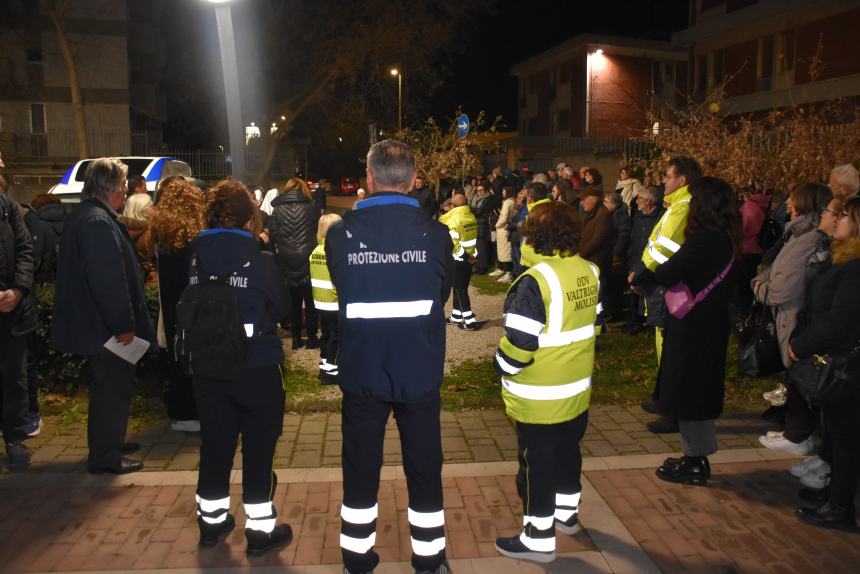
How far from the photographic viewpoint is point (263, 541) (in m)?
4.12

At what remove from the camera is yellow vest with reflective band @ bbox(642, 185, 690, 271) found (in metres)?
5.53

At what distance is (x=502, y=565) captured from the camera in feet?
13.1

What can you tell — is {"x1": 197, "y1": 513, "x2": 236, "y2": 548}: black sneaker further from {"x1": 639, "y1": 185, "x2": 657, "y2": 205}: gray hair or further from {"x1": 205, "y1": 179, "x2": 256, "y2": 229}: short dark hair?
{"x1": 639, "y1": 185, "x2": 657, "y2": 205}: gray hair

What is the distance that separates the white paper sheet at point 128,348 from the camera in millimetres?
5027

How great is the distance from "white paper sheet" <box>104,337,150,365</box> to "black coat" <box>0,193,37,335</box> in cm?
89

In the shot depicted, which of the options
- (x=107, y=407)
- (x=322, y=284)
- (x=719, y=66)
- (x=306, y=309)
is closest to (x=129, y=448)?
(x=107, y=407)

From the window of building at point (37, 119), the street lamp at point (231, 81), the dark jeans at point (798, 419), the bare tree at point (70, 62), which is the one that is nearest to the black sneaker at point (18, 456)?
the street lamp at point (231, 81)

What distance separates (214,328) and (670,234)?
11.1ft

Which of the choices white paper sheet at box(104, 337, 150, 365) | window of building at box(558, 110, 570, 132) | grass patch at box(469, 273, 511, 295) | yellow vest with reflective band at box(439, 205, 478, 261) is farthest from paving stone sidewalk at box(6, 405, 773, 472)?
window of building at box(558, 110, 570, 132)

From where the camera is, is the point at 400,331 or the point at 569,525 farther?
the point at 569,525

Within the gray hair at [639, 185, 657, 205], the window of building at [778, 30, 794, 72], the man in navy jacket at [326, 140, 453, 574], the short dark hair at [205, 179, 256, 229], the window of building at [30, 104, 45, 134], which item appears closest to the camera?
the man in navy jacket at [326, 140, 453, 574]

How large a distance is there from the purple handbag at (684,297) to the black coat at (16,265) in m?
4.55

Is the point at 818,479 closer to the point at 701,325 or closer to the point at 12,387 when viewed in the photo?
the point at 701,325

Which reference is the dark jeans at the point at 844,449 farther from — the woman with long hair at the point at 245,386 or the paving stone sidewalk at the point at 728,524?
the woman with long hair at the point at 245,386
